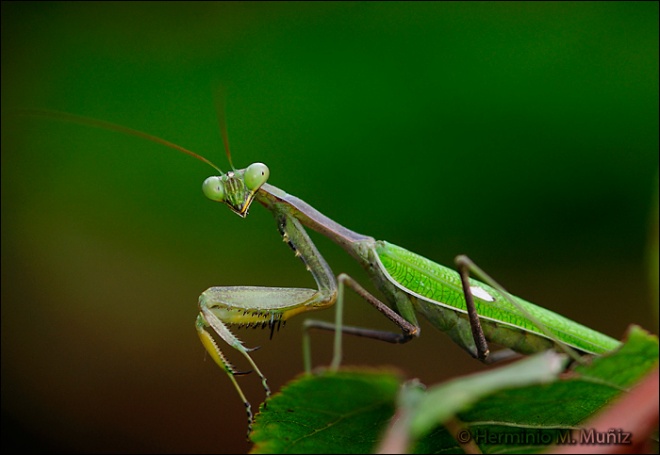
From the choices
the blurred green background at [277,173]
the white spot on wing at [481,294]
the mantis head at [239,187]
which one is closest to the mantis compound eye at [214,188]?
the mantis head at [239,187]

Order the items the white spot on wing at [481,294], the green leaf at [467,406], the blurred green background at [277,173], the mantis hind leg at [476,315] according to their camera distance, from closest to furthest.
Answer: the green leaf at [467,406] → the mantis hind leg at [476,315] → the white spot on wing at [481,294] → the blurred green background at [277,173]

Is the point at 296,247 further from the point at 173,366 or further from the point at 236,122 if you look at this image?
the point at 173,366

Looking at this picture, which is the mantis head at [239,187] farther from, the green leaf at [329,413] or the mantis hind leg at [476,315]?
the green leaf at [329,413]

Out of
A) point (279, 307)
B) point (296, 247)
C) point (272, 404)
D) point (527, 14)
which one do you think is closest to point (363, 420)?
point (272, 404)

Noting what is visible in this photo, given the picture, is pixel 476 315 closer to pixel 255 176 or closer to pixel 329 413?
pixel 255 176

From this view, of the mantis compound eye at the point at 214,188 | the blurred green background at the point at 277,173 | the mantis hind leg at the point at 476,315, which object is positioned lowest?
the mantis hind leg at the point at 476,315

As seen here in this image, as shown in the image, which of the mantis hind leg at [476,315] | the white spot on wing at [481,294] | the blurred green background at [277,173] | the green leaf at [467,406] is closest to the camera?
the green leaf at [467,406]

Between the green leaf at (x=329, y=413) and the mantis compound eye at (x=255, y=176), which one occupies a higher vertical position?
the mantis compound eye at (x=255, y=176)

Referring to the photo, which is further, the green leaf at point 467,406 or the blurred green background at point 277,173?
the blurred green background at point 277,173
